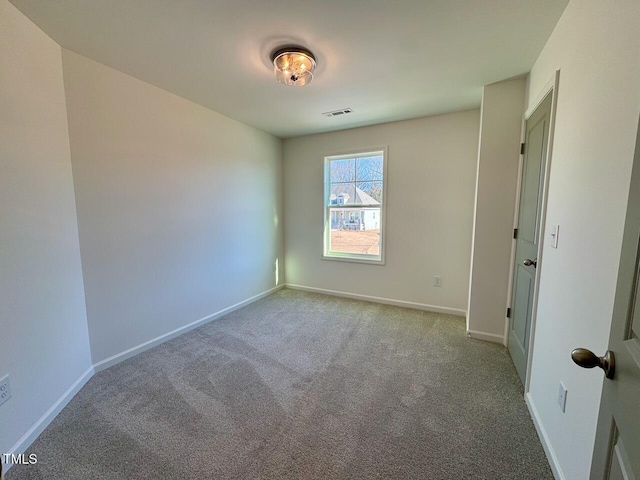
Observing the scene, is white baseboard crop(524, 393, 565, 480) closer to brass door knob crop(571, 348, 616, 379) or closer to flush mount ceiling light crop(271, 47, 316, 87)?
brass door knob crop(571, 348, 616, 379)

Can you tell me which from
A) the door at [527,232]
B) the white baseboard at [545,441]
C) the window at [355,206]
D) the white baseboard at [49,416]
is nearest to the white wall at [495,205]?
the door at [527,232]

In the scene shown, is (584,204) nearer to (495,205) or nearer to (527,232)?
(527,232)

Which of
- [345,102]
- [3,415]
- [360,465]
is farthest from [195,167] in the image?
[360,465]

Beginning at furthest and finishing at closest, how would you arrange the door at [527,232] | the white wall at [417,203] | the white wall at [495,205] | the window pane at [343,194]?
the window pane at [343,194] → the white wall at [417,203] → the white wall at [495,205] → the door at [527,232]

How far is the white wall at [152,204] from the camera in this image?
6.71ft

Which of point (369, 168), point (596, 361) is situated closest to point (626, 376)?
point (596, 361)

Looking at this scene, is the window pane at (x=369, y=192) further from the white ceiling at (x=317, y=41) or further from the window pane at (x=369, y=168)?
the white ceiling at (x=317, y=41)

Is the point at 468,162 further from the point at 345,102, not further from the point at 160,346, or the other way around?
the point at 160,346

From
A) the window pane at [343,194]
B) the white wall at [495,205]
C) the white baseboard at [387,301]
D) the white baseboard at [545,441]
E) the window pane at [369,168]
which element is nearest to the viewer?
the white baseboard at [545,441]

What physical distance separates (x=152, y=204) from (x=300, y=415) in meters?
2.20

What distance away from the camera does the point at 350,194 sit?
3.89 m

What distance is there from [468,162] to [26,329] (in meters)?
4.04

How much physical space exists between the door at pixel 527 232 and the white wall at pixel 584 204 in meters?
0.27

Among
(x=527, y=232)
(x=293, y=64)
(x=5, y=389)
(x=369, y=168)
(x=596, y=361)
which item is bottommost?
(x=5, y=389)
